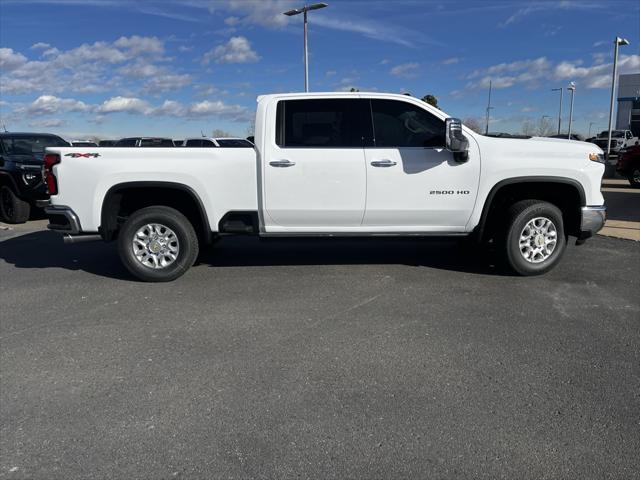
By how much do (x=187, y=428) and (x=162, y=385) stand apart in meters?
0.60

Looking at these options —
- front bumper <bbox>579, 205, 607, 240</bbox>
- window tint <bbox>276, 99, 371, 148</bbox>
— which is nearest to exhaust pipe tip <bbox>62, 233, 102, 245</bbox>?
window tint <bbox>276, 99, 371, 148</bbox>

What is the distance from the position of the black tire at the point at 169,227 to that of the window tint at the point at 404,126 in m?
2.35

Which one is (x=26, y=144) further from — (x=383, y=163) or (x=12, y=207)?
(x=383, y=163)

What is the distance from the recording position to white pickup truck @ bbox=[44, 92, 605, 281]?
5.62 metres

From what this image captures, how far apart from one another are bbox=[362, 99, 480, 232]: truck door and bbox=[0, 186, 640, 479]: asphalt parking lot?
79 centimetres

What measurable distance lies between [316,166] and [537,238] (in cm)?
262

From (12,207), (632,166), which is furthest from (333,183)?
(632,166)

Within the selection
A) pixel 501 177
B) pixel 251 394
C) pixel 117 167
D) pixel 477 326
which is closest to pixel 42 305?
pixel 117 167

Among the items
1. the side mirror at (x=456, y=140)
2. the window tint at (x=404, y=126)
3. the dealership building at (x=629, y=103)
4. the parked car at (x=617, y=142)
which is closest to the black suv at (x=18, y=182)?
the window tint at (x=404, y=126)

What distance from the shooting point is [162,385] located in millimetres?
3521

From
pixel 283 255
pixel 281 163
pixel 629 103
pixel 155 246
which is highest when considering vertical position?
pixel 629 103

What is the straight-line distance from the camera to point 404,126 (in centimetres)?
577

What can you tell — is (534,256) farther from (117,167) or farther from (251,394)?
(117,167)

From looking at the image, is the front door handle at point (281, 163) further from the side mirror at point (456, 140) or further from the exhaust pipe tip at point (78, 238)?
the exhaust pipe tip at point (78, 238)
